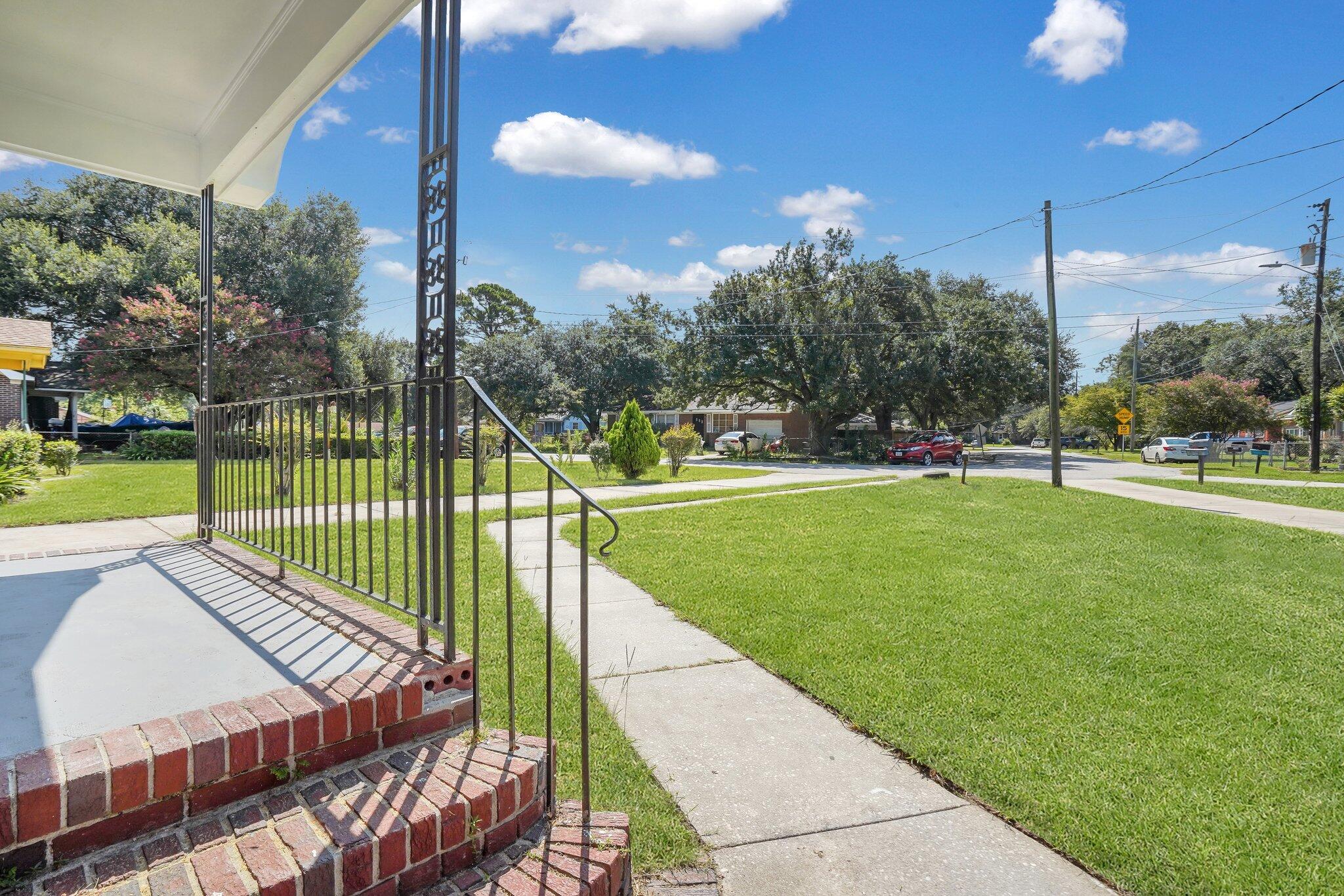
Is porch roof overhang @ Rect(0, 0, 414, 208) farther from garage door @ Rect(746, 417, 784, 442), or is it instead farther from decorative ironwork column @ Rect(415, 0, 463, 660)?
garage door @ Rect(746, 417, 784, 442)

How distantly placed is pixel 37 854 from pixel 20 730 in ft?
1.40

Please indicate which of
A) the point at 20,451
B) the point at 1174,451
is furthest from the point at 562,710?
the point at 1174,451

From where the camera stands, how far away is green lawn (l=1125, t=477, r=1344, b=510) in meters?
10.2

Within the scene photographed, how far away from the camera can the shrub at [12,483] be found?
7.02 m

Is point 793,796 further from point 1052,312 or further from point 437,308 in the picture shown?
point 1052,312

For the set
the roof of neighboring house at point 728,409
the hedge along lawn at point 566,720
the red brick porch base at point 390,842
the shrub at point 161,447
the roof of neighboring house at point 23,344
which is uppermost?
the roof of neighboring house at point 23,344

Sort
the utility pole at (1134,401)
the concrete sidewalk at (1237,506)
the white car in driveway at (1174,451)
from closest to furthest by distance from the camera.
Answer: the concrete sidewalk at (1237,506)
the white car in driveway at (1174,451)
the utility pole at (1134,401)

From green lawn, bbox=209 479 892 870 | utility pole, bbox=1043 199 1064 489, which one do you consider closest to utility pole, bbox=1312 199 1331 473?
utility pole, bbox=1043 199 1064 489

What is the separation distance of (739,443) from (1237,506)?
72.6 ft

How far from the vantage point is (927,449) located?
23.6 meters

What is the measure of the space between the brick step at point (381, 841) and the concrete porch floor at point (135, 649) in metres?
0.36

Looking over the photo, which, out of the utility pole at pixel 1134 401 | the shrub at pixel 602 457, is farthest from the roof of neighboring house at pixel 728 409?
the utility pole at pixel 1134 401

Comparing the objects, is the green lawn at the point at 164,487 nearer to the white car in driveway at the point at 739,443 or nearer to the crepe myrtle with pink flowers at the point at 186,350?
the crepe myrtle with pink flowers at the point at 186,350

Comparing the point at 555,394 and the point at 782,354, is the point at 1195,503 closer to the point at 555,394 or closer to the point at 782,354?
the point at 782,354
